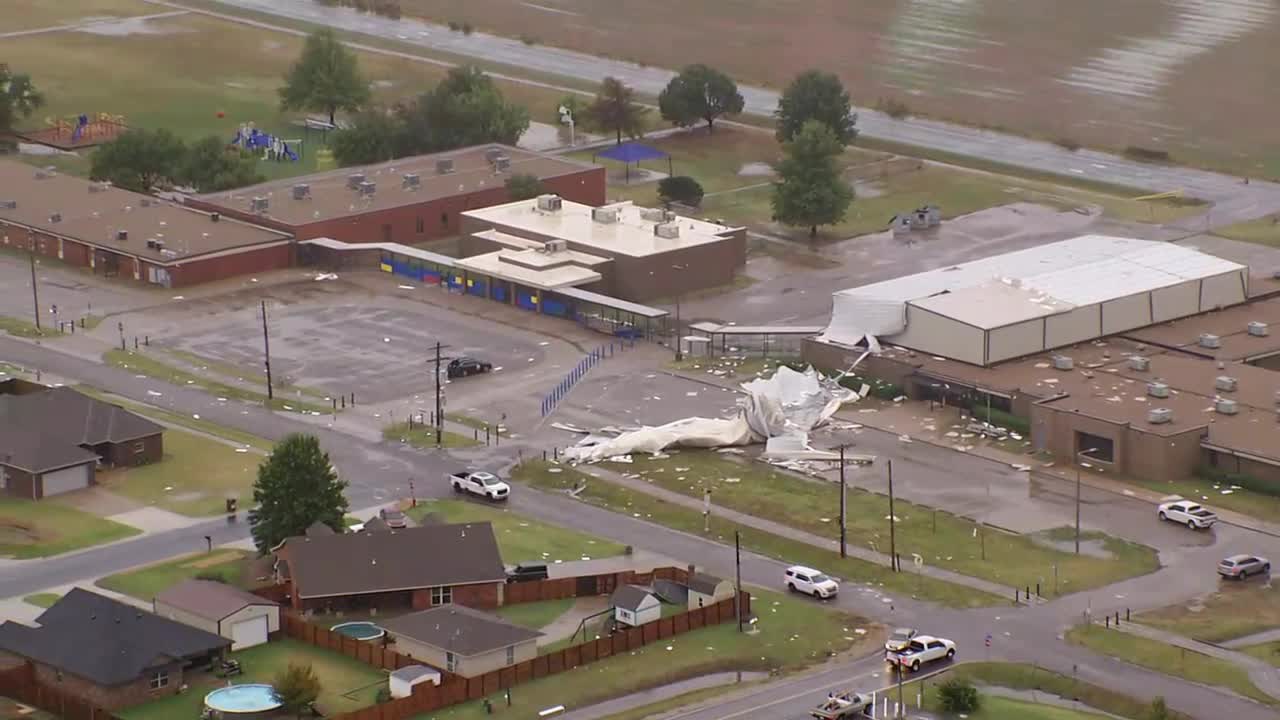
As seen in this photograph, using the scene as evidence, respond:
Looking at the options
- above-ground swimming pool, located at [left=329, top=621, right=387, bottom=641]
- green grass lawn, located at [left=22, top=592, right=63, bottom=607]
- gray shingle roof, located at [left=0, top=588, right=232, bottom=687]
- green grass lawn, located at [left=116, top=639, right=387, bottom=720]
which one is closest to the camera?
green grass lawn, located at [left=116, top=639, right=387, bottom=720]

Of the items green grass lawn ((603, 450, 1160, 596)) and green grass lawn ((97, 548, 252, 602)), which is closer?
green grass lawn ((97, 548, 252, 602))

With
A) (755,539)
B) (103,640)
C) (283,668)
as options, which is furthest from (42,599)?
(755,539)

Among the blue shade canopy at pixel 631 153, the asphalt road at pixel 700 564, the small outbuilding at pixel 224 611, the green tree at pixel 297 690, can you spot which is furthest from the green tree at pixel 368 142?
the green tree at pixel 297 690

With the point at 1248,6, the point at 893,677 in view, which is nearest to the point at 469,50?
the point at 1248,6

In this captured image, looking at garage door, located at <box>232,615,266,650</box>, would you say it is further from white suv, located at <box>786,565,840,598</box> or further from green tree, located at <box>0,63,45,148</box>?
green tree, located at <box>0,63,45,148</box>

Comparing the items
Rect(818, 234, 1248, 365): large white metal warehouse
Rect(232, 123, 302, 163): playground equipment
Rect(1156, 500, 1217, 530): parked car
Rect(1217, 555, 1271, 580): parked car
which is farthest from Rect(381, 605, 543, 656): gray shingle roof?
Rect(232, 123, 302, 163): playground equipment

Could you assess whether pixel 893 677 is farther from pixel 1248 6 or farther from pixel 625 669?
pixel 1248 6
